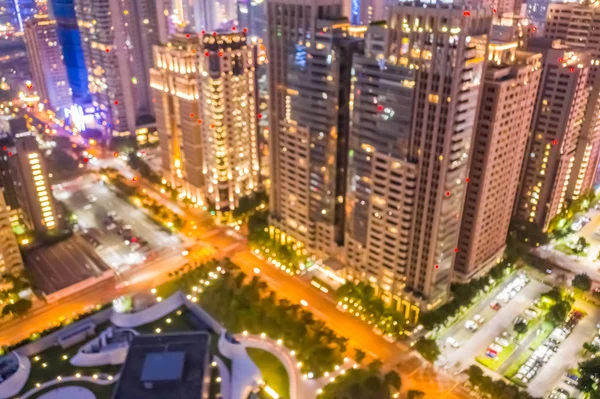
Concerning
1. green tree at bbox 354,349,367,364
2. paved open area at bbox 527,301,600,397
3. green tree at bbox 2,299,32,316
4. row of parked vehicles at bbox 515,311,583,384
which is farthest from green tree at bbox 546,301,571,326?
green tree at bbox 2,299,32,316

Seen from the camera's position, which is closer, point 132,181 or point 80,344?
point 80,344

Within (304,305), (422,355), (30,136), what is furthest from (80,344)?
(30,136)

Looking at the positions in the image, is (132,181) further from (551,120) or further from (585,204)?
(585,204)

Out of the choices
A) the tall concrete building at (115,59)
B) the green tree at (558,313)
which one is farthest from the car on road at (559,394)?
the tall concrete building at (115,59)

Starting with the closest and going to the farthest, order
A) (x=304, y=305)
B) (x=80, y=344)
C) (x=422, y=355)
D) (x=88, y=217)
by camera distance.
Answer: (x=80, y=344) → (x=422, y=355) → (x=304, y=305) → (x=88, y=217)

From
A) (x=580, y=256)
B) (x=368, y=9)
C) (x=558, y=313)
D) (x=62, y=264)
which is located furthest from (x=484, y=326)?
(x=368, y=9)

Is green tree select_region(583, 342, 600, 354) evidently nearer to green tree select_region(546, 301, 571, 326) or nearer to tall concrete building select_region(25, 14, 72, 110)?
green tree select_region(546, 301, 571, 326)
